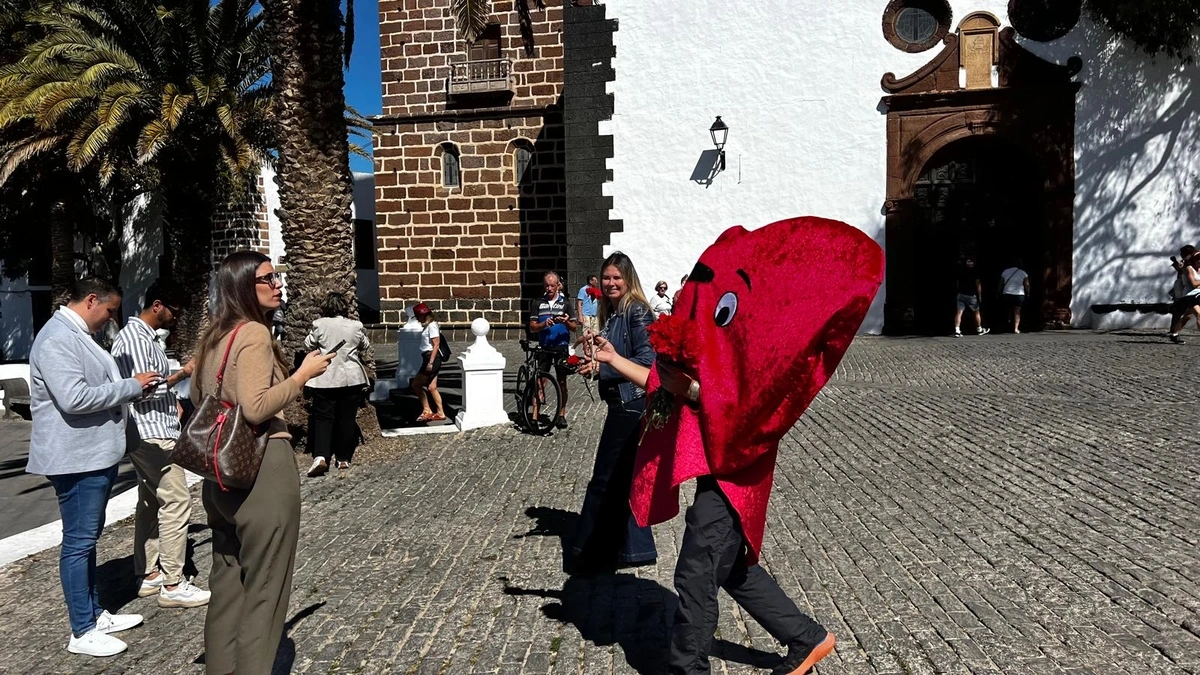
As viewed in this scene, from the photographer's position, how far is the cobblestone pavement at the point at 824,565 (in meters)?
3.79

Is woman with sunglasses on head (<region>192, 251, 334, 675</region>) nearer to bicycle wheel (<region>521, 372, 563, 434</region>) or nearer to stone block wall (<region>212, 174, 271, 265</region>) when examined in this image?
bicycle wheel (<region>521, 372, 563, 434</region>)

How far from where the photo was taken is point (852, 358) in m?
13.9

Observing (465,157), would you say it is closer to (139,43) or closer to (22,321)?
(139,43)

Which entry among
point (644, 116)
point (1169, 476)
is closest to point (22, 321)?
point (644, 116)

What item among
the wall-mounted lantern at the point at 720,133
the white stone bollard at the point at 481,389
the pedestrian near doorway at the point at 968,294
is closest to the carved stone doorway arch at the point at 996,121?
the pedestrian near doorway at the point at 968,294

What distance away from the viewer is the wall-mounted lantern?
1694 centimetres

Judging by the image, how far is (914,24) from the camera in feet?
54.2

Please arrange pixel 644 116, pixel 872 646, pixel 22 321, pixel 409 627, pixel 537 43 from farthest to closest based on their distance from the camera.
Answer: pixel 22 321 → pixel 537 43 → pixel 644 116 → pixel 409 627 → pixel 872 646

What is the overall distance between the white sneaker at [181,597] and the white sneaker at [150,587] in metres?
0.18

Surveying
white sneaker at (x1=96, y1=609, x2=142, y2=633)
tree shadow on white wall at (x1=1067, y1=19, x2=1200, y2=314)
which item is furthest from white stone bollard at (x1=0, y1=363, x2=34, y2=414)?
tree shadow on white wall at (x1=1067, y1=19, x2=1200, y2=314)

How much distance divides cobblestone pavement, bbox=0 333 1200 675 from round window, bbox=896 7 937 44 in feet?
31.9

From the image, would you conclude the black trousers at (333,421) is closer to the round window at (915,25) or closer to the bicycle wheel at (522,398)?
the bicycle wheel at (522,398)

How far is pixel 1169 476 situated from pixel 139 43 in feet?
54.7

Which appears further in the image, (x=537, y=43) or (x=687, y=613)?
(x=537, y=43)
